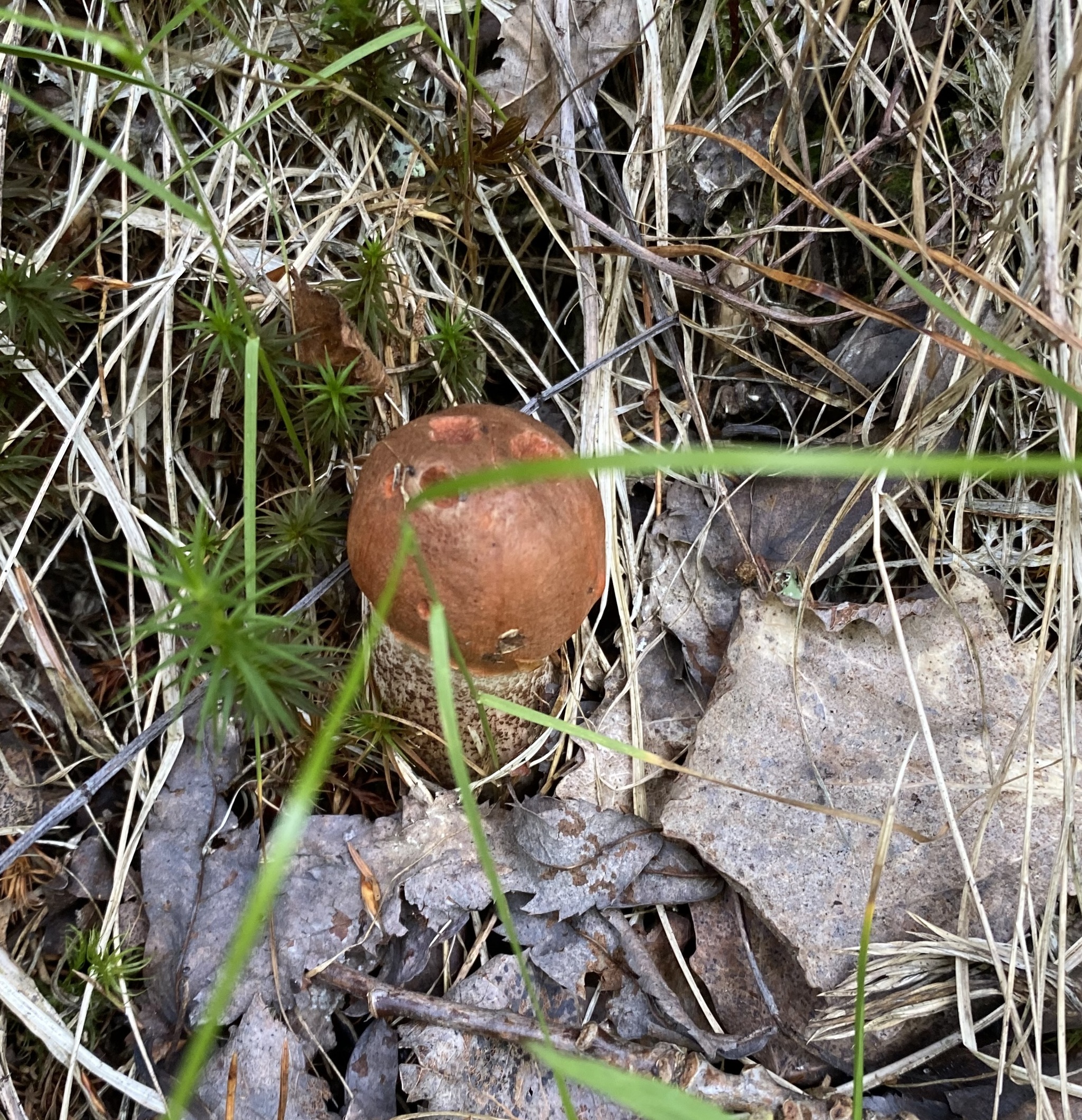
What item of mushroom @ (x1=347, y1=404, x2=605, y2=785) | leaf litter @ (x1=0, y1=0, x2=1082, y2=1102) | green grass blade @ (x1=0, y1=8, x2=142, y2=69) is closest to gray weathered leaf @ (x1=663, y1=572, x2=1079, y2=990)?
leaf litter @ (x1=0, y1=0, x2=1082, y2=1102)

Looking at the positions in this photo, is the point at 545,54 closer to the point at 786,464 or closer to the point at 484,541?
the point at 484,541

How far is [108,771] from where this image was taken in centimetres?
216

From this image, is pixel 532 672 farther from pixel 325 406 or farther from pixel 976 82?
pixel 976 82

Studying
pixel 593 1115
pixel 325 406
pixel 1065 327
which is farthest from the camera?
pixel 325 406

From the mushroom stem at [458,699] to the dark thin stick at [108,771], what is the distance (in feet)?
0.73

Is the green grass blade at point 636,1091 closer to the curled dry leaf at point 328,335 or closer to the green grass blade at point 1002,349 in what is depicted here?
the green grass blade at point 1002,349

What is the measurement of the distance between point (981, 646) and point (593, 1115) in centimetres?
149

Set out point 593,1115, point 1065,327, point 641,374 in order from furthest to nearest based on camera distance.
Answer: point 641,374 < point 593,1115 < point 1065,327

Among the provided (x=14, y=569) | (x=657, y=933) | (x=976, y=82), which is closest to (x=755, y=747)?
(x=657, y=933)

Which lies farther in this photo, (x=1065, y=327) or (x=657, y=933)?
(x=657, y=933)

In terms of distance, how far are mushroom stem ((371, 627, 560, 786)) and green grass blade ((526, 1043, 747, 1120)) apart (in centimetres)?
100

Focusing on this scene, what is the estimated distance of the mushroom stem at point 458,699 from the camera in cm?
205

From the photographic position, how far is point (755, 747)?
2.21 metres

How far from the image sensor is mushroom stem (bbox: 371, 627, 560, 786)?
2051 mm
